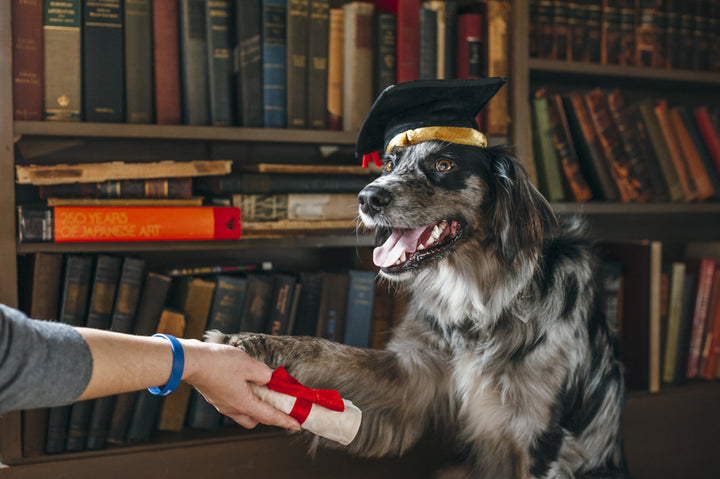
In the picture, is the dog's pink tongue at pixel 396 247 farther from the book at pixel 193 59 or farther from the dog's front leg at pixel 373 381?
the book at pixel 193 59

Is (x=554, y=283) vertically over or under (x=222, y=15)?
under

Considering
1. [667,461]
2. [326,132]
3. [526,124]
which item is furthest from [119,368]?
[667,461]

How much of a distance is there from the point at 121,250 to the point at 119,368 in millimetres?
625

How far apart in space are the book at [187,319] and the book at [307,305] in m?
0.23

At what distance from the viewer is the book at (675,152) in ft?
6.03

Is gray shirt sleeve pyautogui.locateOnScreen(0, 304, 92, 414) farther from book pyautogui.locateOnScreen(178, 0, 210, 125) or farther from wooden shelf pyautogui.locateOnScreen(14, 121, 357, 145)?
book pyautogui.locateOnScreen(178, 0, 210, 125)

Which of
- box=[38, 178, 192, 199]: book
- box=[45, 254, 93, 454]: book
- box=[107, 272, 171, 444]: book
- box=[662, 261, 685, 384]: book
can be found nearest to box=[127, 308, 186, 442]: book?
box=[107, 272, 171, 444]: book

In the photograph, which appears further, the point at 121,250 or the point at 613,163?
the point at 613,163

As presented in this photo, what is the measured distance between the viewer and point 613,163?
175 cm

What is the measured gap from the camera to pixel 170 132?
1398mm

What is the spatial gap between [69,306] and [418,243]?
81 cm

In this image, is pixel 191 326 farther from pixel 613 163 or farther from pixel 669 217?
pixel 669 217

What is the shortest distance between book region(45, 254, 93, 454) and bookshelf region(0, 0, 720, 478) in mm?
34

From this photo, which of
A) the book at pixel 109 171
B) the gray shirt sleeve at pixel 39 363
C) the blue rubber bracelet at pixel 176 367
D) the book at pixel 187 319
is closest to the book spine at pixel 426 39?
the book at pixel 109 171
